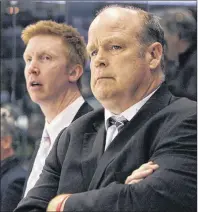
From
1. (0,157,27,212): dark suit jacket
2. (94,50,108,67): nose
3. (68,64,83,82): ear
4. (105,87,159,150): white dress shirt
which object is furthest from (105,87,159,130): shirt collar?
(0,157,27,212): dark suit jacket

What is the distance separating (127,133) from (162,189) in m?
0.25

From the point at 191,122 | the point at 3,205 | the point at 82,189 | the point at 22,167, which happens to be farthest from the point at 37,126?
the point at 191,122

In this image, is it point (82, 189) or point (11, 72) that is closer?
point (82, 189)

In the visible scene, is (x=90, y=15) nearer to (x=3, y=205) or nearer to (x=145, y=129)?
(x=145, y=129)

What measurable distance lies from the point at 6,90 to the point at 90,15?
0.45 m

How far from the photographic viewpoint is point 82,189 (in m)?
2.09

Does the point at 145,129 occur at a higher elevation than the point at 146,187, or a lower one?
higher

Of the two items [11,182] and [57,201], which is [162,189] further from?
[11,182]

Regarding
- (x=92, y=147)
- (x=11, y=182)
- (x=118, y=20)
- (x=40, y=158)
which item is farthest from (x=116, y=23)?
(x=11, y=182)

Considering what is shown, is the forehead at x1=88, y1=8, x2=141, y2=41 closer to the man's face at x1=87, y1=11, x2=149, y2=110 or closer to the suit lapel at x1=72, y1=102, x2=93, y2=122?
the man's face at x1=87, y1=11, x2=149, y2=110

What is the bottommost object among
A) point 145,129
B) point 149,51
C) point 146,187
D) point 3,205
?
point 3,205

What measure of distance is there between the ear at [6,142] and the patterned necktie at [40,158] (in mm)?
140

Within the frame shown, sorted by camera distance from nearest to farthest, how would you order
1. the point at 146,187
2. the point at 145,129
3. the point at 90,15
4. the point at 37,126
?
the point at 146,187
the point at 145,129
the point at 90,15
the point at 37,126

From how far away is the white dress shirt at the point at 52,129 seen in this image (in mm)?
2514
